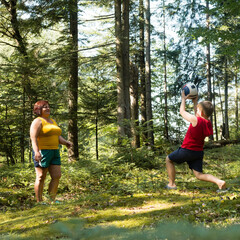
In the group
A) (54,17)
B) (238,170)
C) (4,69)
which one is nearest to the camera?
(238,170)

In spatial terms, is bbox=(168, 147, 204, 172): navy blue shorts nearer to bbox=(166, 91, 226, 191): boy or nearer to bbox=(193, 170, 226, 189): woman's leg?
bbox=(166, 91, 226, 191): boy

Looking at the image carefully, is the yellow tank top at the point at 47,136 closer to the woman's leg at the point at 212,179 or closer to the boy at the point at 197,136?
the boy at the point at 197,136

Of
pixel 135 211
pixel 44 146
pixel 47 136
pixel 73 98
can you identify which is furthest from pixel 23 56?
pixel 135 211

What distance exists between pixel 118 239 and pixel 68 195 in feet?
19.2

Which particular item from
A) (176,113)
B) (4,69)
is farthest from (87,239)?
(176,113)

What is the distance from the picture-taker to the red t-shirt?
15.7 feet

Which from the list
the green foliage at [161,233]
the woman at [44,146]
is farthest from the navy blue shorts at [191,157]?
the green foliage at [161,233]

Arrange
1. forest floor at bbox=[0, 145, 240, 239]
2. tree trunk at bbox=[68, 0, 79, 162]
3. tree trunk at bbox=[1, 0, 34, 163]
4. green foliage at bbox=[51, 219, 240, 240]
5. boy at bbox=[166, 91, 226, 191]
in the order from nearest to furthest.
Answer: green foliage at bbox=[51, 219, 240, 240]
forest floor at bbox=[0, 145, 240, 239]
boy at bbox=[166, 91, 226, 191]
tree trunk at bbox=[1, 0, 34, 163]
tree trunk at bbox=[68, 0, 79, 162]

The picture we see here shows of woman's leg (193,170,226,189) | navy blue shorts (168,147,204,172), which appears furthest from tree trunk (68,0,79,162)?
woman's leg (193,170,226,189)

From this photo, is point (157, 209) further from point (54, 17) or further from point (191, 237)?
point (54, 17)

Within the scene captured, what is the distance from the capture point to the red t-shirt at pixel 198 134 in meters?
4.78

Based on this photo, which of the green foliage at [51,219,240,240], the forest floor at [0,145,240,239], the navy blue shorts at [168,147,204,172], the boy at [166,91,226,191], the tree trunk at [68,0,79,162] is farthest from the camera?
the tree trunk at [68,0,79,162]

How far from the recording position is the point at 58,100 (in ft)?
36.2

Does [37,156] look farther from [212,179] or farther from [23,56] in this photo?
[23,56]
